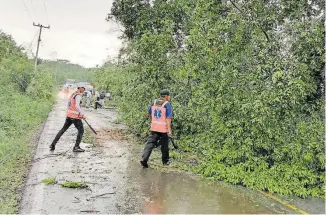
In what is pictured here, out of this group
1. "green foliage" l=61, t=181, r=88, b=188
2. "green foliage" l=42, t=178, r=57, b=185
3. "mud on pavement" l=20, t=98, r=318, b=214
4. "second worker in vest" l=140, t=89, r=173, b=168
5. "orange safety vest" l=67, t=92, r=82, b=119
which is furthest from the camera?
"orange safety vest" l=67, t=92, r=82, b=119

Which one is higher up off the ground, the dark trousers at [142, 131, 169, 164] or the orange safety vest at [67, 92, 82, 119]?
the orange safety vest at [67, 92, 82, 119]

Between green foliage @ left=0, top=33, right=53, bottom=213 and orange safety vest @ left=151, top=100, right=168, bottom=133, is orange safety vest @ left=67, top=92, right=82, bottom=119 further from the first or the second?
orange safety vest @ left=151, top=100, right=168, bottom=133

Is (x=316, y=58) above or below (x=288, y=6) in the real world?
below

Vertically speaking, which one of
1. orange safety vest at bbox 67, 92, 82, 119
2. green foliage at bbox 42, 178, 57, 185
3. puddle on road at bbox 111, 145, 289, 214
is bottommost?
green foliage at bbox 42, 178, 57, 185

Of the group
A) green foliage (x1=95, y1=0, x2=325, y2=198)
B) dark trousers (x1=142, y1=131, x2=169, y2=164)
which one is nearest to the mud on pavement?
dark trousers (x1=142, y1=131, x2=169, y2=164)

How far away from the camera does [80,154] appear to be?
9.89m

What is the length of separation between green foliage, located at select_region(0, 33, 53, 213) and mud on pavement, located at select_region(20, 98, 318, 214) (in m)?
0.24

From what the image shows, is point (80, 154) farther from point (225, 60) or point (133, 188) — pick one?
point (225, 60)

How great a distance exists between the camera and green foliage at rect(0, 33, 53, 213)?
670cm

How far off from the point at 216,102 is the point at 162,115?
1.26 meters

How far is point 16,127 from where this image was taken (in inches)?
527

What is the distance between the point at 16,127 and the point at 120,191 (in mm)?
7980

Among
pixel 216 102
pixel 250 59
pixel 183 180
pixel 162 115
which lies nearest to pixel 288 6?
pixel 250 59

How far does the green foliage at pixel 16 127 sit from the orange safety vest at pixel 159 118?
2.96m
